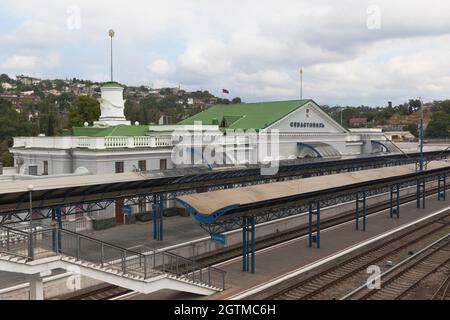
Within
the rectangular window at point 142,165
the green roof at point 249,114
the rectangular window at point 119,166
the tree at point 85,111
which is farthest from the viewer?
the tree at point 85,111

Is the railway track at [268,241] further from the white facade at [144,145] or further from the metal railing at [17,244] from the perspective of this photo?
the white facade at [144,145]

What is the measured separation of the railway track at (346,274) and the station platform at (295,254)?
4.10ft

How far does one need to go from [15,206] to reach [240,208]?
10547 mm

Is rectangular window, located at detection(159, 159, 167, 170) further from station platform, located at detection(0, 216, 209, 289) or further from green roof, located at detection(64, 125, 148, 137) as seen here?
station platform, located at detection(0, 216, 209, 289)

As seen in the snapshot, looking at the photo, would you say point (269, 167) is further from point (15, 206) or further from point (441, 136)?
point (441, 136)

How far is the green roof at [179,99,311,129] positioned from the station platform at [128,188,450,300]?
13.7 meters

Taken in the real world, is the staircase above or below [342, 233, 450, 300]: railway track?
above

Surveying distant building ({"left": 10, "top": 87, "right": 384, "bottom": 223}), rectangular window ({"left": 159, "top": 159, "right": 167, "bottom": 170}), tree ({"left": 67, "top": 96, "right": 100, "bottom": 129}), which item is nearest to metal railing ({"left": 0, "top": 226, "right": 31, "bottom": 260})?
distant building ({"left": 10, "top": 87, "right": 384, "bottom": 223})

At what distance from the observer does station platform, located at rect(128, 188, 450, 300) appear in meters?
21.8

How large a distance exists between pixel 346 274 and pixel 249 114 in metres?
29.0

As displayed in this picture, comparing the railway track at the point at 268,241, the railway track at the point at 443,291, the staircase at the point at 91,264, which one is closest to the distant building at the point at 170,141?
the railway track at the point at 268,241

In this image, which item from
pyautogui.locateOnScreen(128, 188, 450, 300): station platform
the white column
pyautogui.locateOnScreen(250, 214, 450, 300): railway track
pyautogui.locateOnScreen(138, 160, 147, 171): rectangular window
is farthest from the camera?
pyautogui.locateOnScreen(138, 160, 147, 171): rectangular window

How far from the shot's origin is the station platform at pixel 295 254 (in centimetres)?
2184

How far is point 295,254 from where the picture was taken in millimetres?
27969
